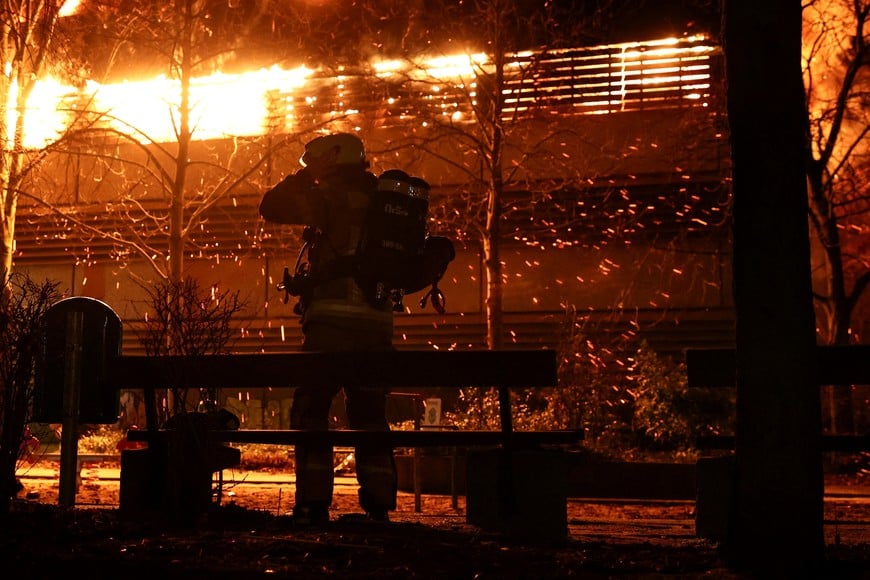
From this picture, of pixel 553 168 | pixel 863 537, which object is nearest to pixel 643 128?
pixel 553 168

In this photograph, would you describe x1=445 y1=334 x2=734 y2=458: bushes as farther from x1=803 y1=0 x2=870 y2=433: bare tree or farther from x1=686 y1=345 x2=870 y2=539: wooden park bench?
x1=686 y1=345 x2=870 y2=539: wooden park bench

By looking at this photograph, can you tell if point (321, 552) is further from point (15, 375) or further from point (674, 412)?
point (674, 412)

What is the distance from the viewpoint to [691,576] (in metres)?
4.53

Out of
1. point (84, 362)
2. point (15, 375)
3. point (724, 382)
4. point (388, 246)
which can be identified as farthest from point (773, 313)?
point (84, 362)

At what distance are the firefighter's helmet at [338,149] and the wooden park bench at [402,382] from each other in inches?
47.8

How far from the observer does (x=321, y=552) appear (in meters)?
4.84

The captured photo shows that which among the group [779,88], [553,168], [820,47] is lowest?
[779,88]

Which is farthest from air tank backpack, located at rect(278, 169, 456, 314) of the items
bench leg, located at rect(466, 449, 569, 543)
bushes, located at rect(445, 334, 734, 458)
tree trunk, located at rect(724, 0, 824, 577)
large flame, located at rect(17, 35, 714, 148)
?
large flame, located at rect(17, 35, 714, 148)

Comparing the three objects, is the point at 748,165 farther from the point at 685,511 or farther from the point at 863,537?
the point at 685,511

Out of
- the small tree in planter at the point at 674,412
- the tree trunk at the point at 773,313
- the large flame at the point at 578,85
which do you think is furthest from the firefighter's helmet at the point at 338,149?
the large flame at the point at 578,85

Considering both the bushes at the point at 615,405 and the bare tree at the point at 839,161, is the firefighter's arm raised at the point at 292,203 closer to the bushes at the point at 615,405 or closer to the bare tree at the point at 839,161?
the bushes at the point at 615,405

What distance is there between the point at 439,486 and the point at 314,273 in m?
6.02

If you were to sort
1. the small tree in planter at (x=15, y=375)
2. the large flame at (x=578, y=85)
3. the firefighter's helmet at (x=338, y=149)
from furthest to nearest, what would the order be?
the large flame at (x=578, y=85) < the firefighter's helmet at (x=338, y=149) < the small tree in planter at (x=15, y=375)

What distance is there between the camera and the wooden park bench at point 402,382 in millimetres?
5727
